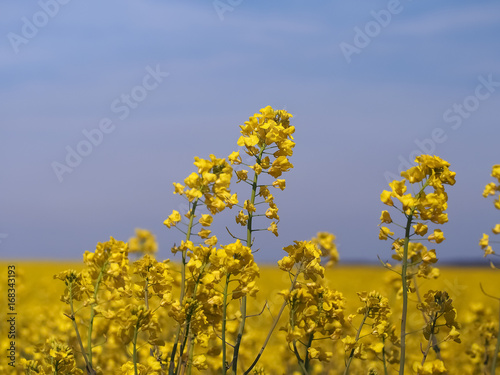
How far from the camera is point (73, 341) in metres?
6.62

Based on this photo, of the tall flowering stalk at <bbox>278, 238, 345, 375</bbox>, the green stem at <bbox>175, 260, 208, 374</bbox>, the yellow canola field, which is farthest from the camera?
the yellow canola field

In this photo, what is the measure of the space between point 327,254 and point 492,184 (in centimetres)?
253

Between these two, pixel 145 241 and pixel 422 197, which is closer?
pixel 422 197

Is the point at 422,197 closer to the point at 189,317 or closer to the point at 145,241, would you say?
the point at 189,317

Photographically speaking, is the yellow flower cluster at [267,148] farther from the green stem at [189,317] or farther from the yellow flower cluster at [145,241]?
the yellow flower cluster at [145,241]

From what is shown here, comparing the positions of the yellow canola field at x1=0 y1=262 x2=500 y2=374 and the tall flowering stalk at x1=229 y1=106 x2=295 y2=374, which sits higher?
the tall flowering stalk at x1=229 y1=106 x2=295 y2=374

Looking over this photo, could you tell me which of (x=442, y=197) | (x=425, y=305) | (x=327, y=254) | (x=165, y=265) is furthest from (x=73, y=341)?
(x=442, y=197)

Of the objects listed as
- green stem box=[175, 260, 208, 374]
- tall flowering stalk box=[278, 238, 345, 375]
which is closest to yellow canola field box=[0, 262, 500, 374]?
tall flowering stalk box=[278, 238, 345, 375]

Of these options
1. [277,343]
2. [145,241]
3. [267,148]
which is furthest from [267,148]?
[277,343]

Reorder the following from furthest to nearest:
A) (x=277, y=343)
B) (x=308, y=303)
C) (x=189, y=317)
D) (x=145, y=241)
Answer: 1. (x=277, y=343)
2. (x=145, y=241)
3. (x=308, y=303)
4. (x=189, y=317)

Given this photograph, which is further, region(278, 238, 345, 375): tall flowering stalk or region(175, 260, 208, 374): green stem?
region(278, 238, 345, 375): tall flowering stalk

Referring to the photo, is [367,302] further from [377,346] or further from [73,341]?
[73,341]

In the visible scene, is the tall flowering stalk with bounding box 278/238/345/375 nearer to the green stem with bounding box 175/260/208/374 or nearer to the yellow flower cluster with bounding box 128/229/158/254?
the green stem with bounding box 175/260/208/374

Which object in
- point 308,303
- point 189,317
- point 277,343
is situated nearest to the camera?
point 189,317
